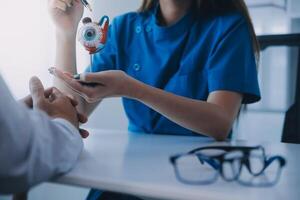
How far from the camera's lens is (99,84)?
0.73m

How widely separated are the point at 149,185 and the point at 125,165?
108mm

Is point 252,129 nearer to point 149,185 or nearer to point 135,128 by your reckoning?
point 135,128

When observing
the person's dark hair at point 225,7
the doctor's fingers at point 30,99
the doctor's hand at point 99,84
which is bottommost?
the doctor's fingers at point 30,99

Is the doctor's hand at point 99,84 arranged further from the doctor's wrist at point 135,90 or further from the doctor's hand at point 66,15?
the doctor's hand at point 66,15

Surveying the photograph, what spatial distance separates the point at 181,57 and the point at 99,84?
1.12ft

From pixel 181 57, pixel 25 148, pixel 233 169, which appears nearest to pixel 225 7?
pixel 181 57

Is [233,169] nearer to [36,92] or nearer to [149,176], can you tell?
[149,176]

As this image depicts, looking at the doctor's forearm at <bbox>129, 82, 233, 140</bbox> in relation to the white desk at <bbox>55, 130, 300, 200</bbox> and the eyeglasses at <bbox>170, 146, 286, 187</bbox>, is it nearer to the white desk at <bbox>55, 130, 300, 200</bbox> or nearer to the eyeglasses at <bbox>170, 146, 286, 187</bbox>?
the white desk at <bbox>55, 130, 300, 200</bbox>

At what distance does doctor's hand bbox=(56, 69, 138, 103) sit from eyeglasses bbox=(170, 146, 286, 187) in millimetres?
232

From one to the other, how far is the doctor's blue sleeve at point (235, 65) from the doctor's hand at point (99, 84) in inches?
9.5

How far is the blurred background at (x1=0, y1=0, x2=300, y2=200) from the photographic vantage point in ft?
4.86

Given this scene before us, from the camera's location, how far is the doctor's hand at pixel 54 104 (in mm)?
677

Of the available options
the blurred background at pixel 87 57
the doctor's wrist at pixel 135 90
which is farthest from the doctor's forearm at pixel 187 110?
the blurred background at pixel 87 57

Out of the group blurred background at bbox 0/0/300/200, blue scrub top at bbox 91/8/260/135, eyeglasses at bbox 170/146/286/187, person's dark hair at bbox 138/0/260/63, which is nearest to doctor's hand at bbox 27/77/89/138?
eyeglasses at bbox 170/146/286/187
